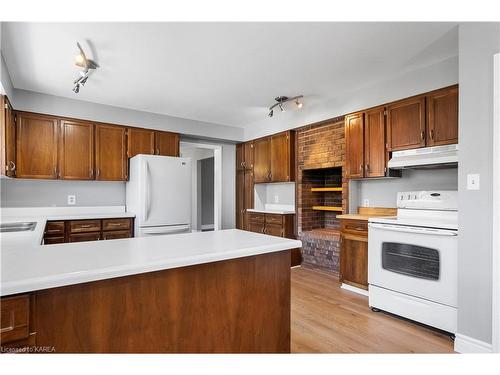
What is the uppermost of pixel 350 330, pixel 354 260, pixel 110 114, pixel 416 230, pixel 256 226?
pixel 110 114

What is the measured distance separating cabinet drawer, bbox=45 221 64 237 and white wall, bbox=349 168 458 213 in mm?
3558

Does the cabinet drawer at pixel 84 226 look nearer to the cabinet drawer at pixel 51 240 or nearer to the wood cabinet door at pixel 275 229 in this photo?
the cabinet drawer at pixel 51 240

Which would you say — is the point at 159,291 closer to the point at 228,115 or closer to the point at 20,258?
the point at 20,258

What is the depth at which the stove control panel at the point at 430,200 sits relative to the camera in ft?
8.08

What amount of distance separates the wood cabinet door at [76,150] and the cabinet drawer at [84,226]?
26.4 inches

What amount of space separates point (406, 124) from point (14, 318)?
339cm

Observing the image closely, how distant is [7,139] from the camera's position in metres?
3.10

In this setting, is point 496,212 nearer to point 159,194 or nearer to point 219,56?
point 219,56

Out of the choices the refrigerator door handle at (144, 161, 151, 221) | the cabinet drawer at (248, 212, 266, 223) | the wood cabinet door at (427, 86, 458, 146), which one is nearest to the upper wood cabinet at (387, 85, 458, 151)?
the wood cabinet door at (427, 86, 458, 146)

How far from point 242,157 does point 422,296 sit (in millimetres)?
3903

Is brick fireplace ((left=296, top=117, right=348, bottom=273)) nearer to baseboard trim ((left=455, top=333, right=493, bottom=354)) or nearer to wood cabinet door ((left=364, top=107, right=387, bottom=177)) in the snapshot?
wood cabinet door ((left=364, top=107, right=387, bottom=177))

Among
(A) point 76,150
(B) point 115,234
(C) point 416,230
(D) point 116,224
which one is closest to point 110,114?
(A) point 76,150

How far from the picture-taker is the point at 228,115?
15.5 feet

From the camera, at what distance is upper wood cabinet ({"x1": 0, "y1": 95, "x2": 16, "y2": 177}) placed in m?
2.87
